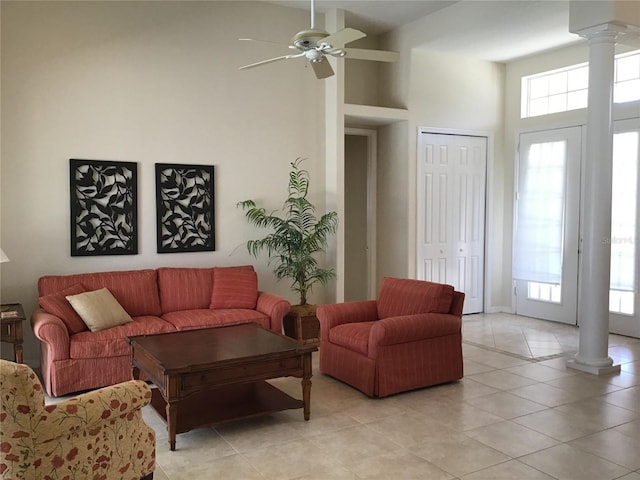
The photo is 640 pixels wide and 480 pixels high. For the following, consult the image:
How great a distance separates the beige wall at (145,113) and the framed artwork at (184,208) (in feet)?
0.26

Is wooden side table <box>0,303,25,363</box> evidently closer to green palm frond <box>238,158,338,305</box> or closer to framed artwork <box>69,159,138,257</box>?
framed artwork <box>69,159,138,257</box>

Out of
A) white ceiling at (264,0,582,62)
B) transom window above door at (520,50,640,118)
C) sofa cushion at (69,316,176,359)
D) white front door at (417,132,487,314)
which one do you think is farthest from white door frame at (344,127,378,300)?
sofa cushion at (69,316,176,359)

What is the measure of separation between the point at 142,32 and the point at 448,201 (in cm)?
410

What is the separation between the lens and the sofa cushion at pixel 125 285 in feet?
15.7

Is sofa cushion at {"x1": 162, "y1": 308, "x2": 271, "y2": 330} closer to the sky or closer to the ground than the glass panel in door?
closer to the ground

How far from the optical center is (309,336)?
5770mm

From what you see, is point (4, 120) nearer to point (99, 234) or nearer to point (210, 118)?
point (99, 234)

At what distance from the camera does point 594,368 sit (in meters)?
4.93

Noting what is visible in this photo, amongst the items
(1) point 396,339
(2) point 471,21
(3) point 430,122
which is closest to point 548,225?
(3) point 430,122

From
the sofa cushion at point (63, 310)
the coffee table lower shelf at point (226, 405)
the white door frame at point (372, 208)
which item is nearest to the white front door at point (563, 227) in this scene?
the white door frame at point (372, 208)

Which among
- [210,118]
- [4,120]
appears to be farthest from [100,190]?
[210,118]

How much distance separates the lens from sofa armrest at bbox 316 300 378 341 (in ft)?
15.7

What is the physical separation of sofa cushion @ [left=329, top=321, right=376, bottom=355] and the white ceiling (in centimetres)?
345

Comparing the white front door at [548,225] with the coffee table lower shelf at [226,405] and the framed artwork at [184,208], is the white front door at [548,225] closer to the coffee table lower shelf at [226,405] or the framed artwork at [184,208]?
the framed artwork at [184,208]
